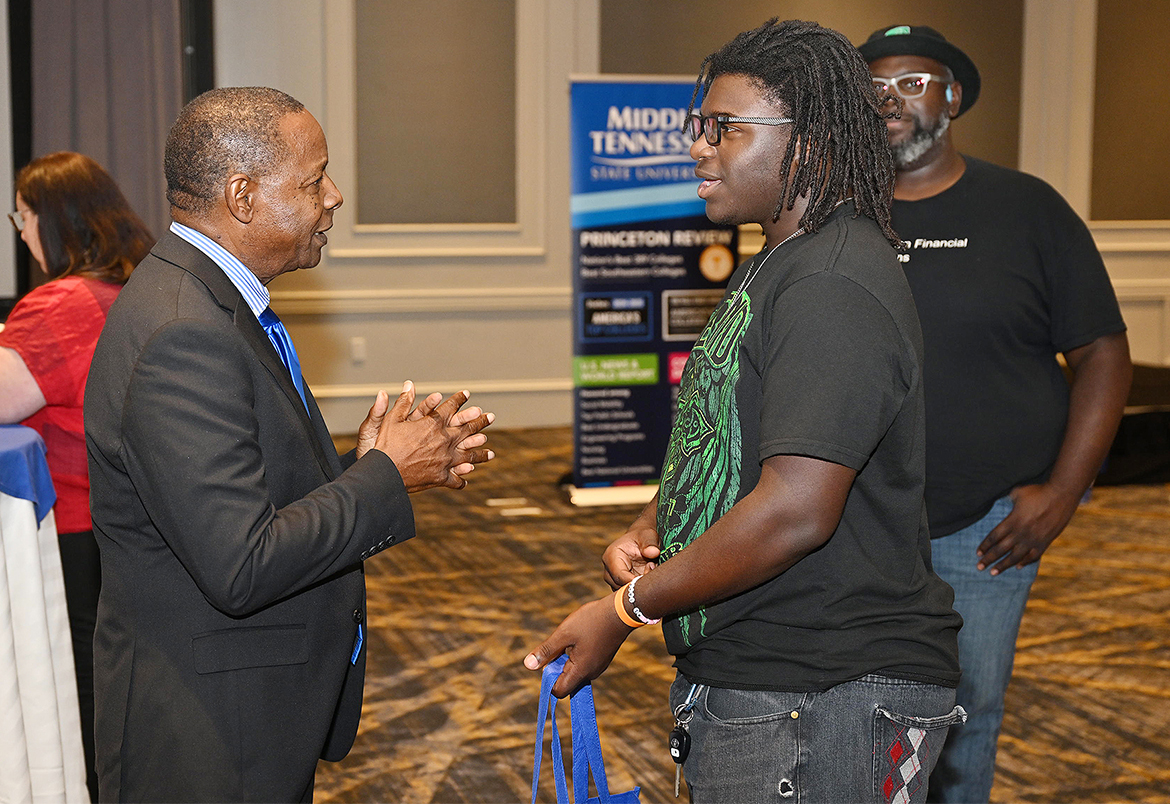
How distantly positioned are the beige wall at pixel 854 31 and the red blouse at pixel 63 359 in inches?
238

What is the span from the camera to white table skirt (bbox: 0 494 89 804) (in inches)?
87.5

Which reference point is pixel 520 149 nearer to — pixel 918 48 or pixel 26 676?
pixel 918 48

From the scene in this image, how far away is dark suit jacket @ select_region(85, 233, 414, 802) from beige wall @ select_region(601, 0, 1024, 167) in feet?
23.2

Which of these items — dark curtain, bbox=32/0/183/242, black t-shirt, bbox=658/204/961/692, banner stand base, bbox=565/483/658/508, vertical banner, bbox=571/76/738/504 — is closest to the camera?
black t-shirt, bbox=658/204/961/692

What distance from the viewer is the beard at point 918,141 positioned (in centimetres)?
226

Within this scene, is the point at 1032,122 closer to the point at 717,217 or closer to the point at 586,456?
the point at 586,456

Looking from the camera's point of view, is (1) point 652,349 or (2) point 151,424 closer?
(2) point 151,424

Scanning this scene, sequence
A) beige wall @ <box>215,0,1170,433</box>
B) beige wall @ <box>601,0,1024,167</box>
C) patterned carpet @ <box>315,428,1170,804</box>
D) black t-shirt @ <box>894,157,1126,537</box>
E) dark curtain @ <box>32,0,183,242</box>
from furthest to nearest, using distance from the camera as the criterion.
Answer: beige wall @ <box>601,0,1024,167</box> → beige wall @ <box>215,0,1170,433</box> → dark curtain @ <box>32,0,183,242</box> → patterned carpet @ <box>315,428,1170,804</box> → black t-shirt @ <box>894,157,1126,537</box>

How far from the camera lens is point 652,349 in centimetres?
614

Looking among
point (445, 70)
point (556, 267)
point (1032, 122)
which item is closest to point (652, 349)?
point (556, 267)

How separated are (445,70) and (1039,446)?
6366 millimetres

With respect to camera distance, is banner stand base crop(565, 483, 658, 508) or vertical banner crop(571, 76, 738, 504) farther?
banner stand base crop(565, 483, 658, 508)

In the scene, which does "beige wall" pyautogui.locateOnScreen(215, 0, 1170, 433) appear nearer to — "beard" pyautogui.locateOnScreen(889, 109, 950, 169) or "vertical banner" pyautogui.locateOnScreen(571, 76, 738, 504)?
"vertical banner" pyautogui.locateOnScreen(571, 76, 738, 504)

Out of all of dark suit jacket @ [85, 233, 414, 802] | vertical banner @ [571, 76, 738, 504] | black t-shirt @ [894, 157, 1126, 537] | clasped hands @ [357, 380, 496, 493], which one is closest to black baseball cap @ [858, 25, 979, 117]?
black t-shirt @ [894, 157, 1126, 537]
